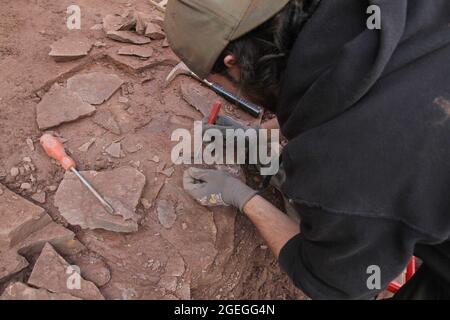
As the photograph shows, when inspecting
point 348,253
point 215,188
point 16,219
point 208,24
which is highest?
point 208,24

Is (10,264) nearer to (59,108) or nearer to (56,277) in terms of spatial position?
(56,277)

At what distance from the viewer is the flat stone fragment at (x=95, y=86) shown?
7.88 feet

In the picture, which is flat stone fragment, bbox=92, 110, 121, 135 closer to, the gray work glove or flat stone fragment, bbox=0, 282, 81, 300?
the gray work glove

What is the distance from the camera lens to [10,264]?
5.60 ft

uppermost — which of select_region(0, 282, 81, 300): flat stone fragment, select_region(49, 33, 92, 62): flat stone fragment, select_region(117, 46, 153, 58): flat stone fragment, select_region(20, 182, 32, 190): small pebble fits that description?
select_region(117, 46, 153, 58): flat stone fragment

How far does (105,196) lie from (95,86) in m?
0.79

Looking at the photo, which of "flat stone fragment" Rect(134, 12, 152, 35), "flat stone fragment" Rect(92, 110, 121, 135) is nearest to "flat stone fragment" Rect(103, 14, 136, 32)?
"flat stone fragment" Rect(134, 12, 152, 35)

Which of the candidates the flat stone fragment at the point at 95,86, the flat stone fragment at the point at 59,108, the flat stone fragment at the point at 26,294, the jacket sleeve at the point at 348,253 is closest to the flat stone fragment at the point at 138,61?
the flat stone fragment at the point at 95,86

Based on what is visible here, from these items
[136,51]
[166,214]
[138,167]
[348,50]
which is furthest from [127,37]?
[348,50]

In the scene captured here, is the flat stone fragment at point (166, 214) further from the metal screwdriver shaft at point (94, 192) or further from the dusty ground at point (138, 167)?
the metal screwdriver shaft at point (94, 192)

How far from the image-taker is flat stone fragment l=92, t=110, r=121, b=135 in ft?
7.57

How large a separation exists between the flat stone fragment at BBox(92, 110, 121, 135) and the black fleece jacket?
1208 mm

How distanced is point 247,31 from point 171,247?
110 cm
